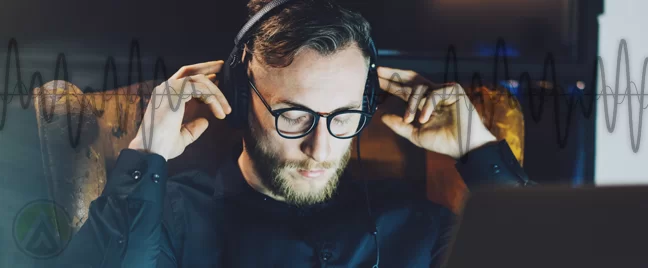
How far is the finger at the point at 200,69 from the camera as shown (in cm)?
210

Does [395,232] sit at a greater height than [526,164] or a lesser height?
lesser

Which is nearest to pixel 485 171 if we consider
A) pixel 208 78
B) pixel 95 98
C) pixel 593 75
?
pixel 593 75

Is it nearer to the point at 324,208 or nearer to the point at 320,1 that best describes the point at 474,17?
the point at 320,1

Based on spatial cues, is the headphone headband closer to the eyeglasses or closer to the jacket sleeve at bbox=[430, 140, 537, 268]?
A: the eyeglasses

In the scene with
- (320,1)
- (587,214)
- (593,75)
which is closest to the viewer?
(587,214)

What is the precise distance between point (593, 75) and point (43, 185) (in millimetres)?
1913

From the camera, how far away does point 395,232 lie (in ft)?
7.09

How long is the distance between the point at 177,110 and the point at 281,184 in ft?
1.36

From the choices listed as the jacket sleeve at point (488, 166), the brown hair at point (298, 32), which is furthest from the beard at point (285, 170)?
the jacket sleeve at point (488, 166)

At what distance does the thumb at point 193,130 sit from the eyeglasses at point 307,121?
20 cm

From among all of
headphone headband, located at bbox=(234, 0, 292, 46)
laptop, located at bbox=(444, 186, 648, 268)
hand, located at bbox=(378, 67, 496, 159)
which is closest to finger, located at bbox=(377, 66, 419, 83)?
hand, located at bbox=(378, 67, 496, 159)

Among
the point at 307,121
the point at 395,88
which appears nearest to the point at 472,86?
the point at 395,88

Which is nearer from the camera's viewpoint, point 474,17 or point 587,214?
point 587,214

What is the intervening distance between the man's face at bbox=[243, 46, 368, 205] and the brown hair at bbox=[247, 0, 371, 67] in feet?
0.09
